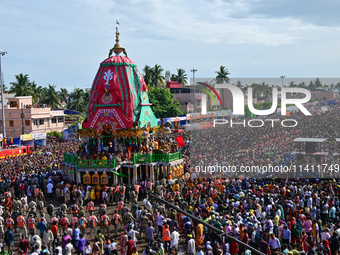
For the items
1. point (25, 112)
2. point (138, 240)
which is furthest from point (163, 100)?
point (138, 240)

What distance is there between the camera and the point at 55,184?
25328mm

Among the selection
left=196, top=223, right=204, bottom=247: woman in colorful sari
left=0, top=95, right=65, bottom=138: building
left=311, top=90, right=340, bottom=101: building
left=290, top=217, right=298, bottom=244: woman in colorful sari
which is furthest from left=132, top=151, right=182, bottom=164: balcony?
left=0, top=95, right=65, bottom=138: building

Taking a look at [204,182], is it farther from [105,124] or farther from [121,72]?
[121,72]

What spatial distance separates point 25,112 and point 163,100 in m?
22.3

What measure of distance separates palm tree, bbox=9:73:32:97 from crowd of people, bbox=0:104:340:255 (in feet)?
122

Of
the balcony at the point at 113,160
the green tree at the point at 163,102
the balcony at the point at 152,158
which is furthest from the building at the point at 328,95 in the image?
the green tree at the point at 163,102

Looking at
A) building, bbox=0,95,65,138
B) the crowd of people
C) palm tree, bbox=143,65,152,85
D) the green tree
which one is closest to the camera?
the crowd of people

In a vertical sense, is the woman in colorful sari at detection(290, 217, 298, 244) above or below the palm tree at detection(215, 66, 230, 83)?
below

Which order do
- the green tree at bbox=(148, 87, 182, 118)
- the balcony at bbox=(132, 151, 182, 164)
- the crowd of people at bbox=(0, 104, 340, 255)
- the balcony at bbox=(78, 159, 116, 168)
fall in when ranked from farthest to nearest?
the green tree at bbox=(148, 87, 182, 118)
the balcony at bbox=(132, 151, 182, 164)
the balcony at bbox=(78, 159, 116, 168)
the crowd of people at bbox=(0, 104, 340, 255)

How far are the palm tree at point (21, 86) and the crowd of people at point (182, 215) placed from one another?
37069 millimetres

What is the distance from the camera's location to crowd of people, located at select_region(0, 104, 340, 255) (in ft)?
43.7

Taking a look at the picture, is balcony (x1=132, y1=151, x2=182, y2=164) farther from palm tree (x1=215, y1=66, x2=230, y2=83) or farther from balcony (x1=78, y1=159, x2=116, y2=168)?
palm tree (x1=215, y1=66, x2=230, y2=83)

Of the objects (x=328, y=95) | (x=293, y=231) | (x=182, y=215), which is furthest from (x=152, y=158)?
(x=328, y=95)

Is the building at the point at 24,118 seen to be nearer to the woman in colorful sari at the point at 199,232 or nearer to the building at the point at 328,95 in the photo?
the building at the point at 328,95
